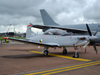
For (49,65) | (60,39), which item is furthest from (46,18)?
(49,65)

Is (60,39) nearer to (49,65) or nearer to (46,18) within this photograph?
(49,65)

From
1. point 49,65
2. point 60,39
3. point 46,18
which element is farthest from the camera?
point 46,18

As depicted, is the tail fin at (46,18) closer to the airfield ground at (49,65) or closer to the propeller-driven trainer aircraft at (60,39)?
the propeller-driven trainer aircraft at (60,39)

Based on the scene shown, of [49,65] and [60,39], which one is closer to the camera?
[49,65]

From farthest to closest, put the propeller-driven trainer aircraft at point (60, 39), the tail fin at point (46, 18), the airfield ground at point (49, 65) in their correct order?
1. the tail fin at point (46, 18)
2. the propeller-driven trainer aircraft at point (60, 39)
3. the airfield ground at point (49, 65)

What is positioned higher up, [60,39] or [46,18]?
[46,18]

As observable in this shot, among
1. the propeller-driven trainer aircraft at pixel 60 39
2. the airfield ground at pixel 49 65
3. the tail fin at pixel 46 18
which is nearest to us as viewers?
the airfield ground at pixel 49 65

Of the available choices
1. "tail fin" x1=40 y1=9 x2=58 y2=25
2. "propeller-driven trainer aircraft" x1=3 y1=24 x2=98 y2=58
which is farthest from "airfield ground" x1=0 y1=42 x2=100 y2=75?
"tail fin" x1=40 y1=9 x2=58 y2=25

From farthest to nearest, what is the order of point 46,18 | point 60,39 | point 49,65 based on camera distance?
point 46,18 < point 60,39 < point 49,65

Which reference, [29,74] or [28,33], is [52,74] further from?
[28,33]

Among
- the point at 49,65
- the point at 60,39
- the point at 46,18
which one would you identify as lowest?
the point at 49,65

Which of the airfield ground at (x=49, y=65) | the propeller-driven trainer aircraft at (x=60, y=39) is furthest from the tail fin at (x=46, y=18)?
the airfield ground at (x=49, y=65)

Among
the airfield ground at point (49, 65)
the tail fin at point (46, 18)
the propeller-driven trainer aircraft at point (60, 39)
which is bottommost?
the airfield ground at point (49, 65)

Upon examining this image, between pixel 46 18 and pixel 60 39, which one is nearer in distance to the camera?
pixel 60 39
